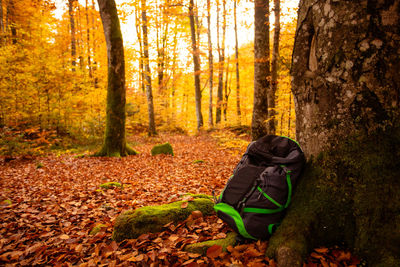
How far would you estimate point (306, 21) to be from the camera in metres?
2.17

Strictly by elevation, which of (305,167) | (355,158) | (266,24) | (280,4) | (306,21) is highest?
(280,4)

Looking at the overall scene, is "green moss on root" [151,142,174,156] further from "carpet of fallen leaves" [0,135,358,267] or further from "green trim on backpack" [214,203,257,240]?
"green trim on backpack" [214,203,257,240]

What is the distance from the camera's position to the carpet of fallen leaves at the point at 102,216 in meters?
2.10

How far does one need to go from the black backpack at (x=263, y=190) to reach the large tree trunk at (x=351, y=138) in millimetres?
130

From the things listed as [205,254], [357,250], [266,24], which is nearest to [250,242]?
[205,254]

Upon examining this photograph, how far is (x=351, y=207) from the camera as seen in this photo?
1.81m

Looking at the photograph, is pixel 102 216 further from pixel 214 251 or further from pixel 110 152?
pixel 110 152

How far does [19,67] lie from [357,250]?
12439 millimetres

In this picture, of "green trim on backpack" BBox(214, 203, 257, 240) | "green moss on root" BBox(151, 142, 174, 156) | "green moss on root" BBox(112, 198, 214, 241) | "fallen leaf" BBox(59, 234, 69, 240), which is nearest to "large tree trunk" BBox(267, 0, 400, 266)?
"green trim on backpack" BBox(214, 203, 257, 240)

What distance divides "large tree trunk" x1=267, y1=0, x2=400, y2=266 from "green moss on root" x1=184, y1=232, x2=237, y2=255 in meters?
0.45

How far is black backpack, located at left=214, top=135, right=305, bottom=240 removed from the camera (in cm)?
201

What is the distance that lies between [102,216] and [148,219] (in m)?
1.36

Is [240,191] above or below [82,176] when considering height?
above

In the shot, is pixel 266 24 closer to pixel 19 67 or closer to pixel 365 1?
pixel 365 1
